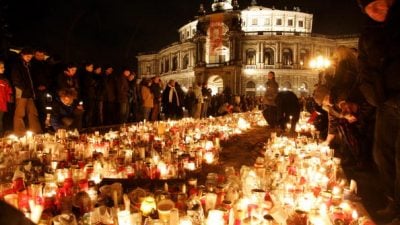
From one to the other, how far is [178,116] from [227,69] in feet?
174

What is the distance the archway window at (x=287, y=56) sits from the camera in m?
72.2

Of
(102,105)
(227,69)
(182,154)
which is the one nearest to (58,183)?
(182,154)

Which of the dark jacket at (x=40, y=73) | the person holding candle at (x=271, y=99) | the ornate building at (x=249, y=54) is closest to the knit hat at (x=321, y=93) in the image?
the person holding candle at (x=271, y=99)

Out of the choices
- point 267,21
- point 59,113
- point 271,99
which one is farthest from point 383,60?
point 267,21

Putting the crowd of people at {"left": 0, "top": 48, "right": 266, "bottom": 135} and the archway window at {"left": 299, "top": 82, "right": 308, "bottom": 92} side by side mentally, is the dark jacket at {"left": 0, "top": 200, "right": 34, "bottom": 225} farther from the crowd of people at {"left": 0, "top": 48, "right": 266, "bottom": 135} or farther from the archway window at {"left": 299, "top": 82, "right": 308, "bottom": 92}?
the archway window at {"left": 299, "top": 82, "right": 308, "bottom": 92}

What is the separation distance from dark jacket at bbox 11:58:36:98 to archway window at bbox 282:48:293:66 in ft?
218

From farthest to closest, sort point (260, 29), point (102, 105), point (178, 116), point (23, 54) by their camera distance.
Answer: point (260, 29), point (178, 116), point (102, 105), point (23, 54)

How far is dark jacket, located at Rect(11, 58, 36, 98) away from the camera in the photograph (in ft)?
31.6

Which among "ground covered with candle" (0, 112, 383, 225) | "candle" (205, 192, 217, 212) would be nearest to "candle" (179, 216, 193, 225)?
"ground covered with candle" (0, 112, 383, 225)

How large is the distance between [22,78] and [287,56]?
221 feet

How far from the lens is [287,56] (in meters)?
72.7

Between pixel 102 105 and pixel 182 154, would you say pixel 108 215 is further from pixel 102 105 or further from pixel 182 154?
pixel 102 105

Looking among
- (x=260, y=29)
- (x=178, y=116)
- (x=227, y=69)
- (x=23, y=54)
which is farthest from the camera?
(x=260, y=29)

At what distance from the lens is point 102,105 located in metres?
13.4
